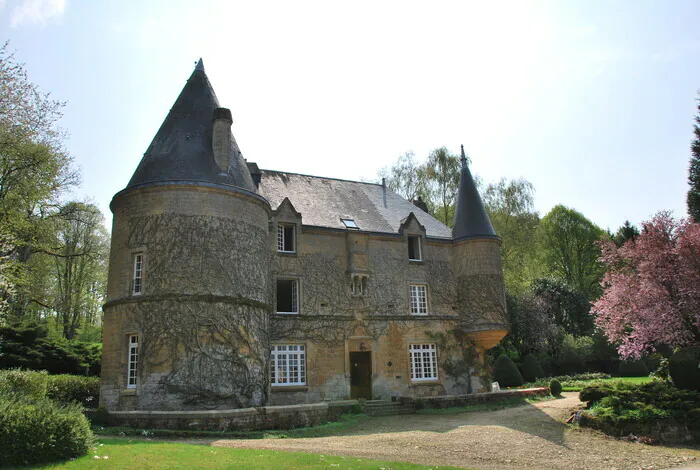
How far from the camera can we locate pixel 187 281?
16.5m

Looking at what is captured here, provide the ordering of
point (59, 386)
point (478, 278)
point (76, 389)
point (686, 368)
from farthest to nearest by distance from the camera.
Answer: point (478, 278) → point (76, 389) → point (59, 386) → point (686, 368)

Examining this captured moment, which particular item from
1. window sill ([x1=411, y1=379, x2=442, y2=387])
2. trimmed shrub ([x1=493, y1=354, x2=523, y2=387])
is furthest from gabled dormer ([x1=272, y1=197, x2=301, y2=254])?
trimmed shrub ([x1=493, y1=354, x2=523, y2=387])

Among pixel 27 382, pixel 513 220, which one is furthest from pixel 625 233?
pixel 27 382

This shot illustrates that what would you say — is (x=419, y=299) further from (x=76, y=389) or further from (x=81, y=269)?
(x=81, y=269)

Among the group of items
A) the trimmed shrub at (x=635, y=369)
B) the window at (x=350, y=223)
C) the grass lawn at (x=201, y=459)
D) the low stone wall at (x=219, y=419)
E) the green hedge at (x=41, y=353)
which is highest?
the window at (x=350, y=223)

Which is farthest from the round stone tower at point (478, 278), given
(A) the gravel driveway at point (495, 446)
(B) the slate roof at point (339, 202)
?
(A) the gravel driveway at point (495, 446)

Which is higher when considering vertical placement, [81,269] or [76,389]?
[81,269]

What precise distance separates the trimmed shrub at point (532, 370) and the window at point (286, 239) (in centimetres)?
1666

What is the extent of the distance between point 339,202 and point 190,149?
833 cm

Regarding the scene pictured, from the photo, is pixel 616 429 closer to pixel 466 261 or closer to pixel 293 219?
pixel 466 261

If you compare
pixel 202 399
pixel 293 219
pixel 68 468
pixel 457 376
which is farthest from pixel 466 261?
pixel 68 468

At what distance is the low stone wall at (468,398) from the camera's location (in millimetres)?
19922

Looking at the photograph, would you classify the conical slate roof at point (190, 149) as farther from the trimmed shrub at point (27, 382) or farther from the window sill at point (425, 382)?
the window sill at point (425, 382)

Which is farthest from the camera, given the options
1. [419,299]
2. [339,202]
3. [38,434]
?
[339,202]
